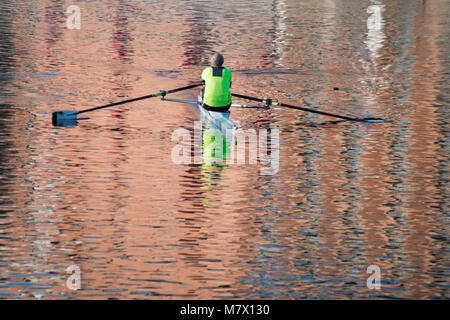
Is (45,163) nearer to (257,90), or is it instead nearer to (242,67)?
(257,90)

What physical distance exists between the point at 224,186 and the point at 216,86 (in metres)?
5.20

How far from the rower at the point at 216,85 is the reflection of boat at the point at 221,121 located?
0.58 ft

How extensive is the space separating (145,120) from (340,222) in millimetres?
9394

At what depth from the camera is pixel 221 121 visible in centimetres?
2075

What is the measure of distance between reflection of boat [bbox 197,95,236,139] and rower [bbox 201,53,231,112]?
0.18m

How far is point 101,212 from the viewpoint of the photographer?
14586mm
